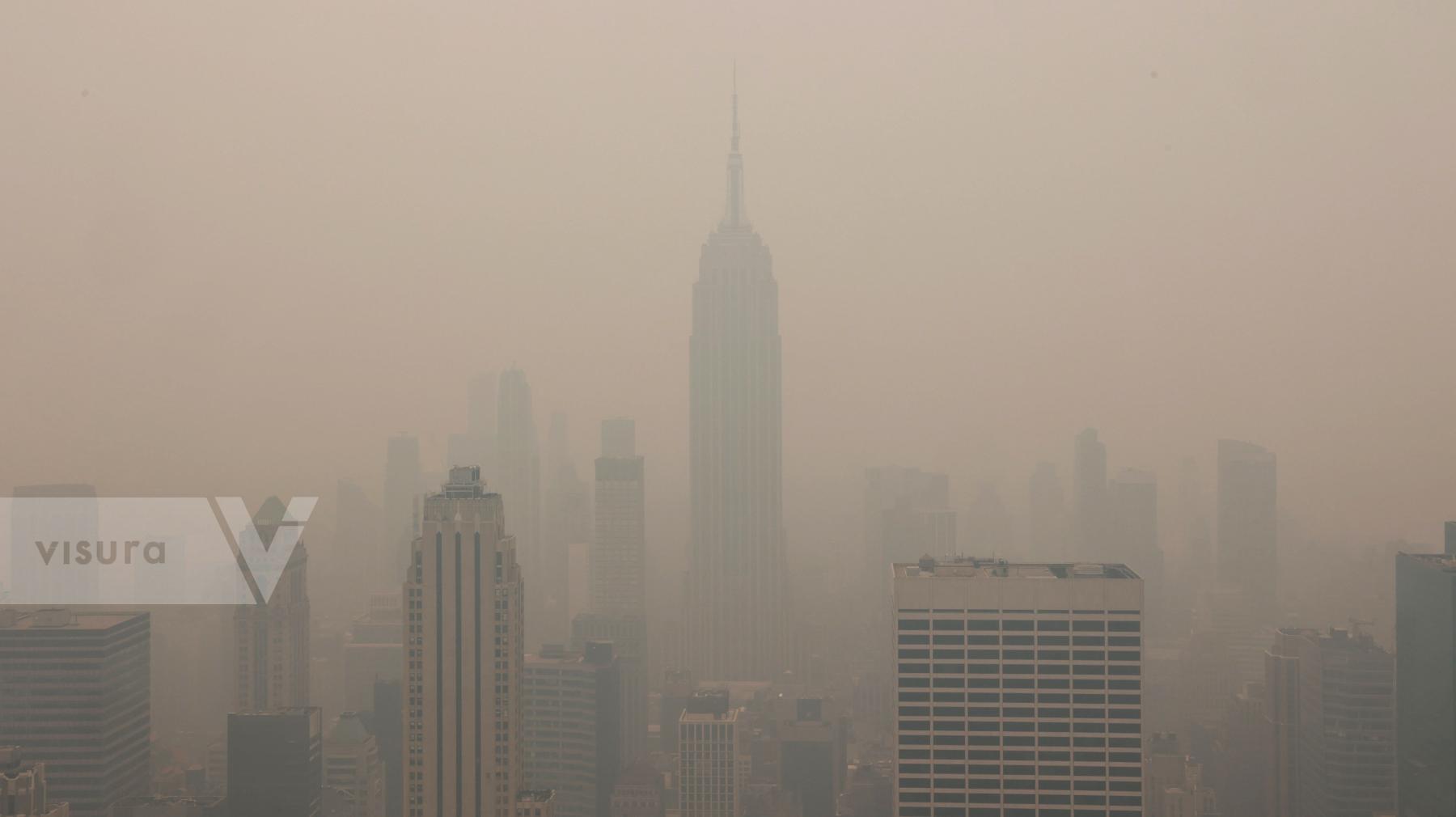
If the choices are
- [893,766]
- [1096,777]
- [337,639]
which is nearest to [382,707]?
[337,639]

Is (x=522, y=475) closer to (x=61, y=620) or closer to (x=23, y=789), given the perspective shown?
(x=61, y=620)

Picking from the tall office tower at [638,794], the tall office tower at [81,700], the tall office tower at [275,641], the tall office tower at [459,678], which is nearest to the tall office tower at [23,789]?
the tall office tower at [81,700]

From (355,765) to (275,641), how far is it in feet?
3.08

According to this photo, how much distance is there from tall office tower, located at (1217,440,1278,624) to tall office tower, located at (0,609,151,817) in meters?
6.57

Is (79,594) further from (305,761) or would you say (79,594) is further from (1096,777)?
(1096,777)

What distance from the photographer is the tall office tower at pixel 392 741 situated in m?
7.55

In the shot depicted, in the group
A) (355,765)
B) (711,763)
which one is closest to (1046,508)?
(711,763)

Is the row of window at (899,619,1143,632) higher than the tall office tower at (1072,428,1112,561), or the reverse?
the tall office tower at (1072,428,1112,561)

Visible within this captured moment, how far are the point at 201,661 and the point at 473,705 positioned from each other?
1.89 meters

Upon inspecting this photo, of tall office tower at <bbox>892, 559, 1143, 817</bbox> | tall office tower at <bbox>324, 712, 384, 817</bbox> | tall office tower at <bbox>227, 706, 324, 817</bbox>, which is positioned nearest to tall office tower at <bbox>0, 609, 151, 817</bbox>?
tall office tower at <bbox>227, 706, 324, 817</bbox>

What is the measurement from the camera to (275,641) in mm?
8148

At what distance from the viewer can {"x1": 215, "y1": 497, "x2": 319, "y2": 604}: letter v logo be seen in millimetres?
7051

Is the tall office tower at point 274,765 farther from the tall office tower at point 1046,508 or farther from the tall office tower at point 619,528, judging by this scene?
the tall office tower at point 1046,508

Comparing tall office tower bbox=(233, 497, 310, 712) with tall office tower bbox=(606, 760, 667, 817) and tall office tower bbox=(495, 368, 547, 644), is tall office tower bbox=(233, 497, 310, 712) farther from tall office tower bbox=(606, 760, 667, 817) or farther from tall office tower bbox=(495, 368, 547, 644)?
tall office tower bbox=(606, 760, 667, 817)
